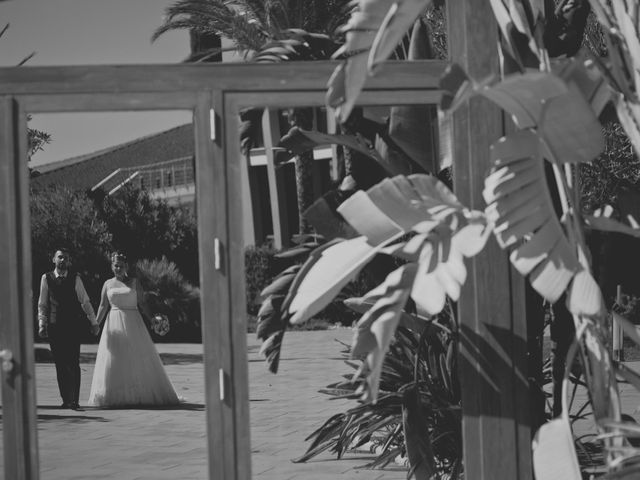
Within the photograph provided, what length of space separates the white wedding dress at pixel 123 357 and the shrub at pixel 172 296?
26.9 ft

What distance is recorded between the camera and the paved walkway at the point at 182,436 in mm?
6121

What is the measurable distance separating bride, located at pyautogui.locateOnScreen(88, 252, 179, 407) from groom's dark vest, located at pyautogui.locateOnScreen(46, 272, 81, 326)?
621 millimetres

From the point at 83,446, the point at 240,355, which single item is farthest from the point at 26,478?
the point at 83,446

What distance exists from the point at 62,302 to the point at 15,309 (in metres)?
4.97

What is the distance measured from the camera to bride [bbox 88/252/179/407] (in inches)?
355

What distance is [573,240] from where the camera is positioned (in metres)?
3.32

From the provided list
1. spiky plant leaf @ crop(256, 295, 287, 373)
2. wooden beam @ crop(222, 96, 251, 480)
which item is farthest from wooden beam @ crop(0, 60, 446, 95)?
spiky plant leaf @ crop(256, 295, 287, 373)

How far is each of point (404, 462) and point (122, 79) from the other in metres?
3.34

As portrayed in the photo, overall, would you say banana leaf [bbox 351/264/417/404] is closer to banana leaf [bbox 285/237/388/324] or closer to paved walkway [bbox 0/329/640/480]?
banana leaf [bbox 285/237/388/324]

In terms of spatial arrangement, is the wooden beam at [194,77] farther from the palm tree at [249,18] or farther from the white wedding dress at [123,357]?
the palm tree at [249,18]

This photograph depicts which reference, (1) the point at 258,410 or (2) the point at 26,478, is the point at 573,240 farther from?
(1) the point at 258,410

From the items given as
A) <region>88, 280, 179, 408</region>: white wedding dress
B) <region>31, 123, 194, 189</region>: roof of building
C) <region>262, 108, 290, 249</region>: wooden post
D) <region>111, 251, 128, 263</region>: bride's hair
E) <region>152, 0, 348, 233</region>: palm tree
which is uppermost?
<region>152, 0, 348, 233</region>: palm tree

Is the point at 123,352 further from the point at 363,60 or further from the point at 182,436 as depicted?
the point at 363,60

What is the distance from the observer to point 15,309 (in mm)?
3504
